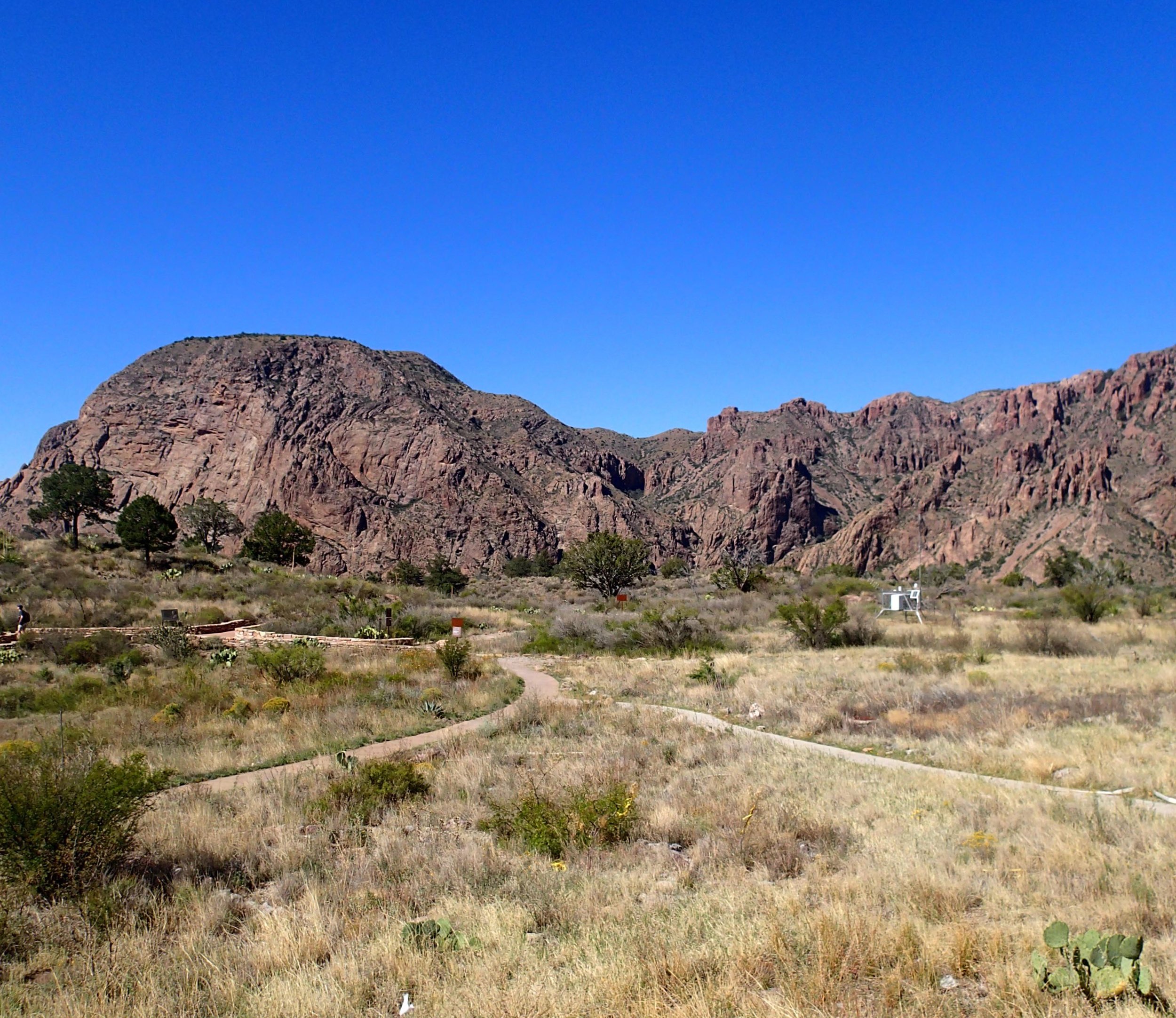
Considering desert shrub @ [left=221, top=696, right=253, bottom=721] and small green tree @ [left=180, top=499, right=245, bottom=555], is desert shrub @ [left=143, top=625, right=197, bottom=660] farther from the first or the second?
small green tree @ [left=180, top=499, right=245, bottom=555]

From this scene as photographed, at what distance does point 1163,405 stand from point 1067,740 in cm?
12760

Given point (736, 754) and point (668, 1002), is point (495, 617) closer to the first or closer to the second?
point (736, 754)

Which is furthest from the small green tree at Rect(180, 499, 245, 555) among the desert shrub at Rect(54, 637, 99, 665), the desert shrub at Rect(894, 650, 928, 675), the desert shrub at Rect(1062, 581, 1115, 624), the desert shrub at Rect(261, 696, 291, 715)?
the desert shrub at Rect(1062, 581, 1115, 624)

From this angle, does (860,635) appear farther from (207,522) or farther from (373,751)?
(207,522)

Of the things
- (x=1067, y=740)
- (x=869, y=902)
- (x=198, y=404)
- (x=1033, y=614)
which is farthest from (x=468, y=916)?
(x=198, y=404)

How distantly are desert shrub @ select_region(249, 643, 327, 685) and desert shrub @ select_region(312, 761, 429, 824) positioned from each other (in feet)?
32.5

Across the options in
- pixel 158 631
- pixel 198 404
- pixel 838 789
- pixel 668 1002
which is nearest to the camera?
pixel 668 1002

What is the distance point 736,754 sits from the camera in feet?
35.4

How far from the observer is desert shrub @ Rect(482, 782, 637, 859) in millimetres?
7215

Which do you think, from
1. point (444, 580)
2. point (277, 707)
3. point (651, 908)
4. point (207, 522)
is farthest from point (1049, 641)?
point (207, 522)

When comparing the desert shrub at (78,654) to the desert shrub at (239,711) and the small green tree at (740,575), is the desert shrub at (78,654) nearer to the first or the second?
the desert shrub at (239,711)

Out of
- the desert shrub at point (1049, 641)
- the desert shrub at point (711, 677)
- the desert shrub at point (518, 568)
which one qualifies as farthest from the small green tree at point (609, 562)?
the desert shrub at point (518, 568)

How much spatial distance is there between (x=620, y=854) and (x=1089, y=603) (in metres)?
28.1

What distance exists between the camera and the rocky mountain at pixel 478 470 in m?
105
